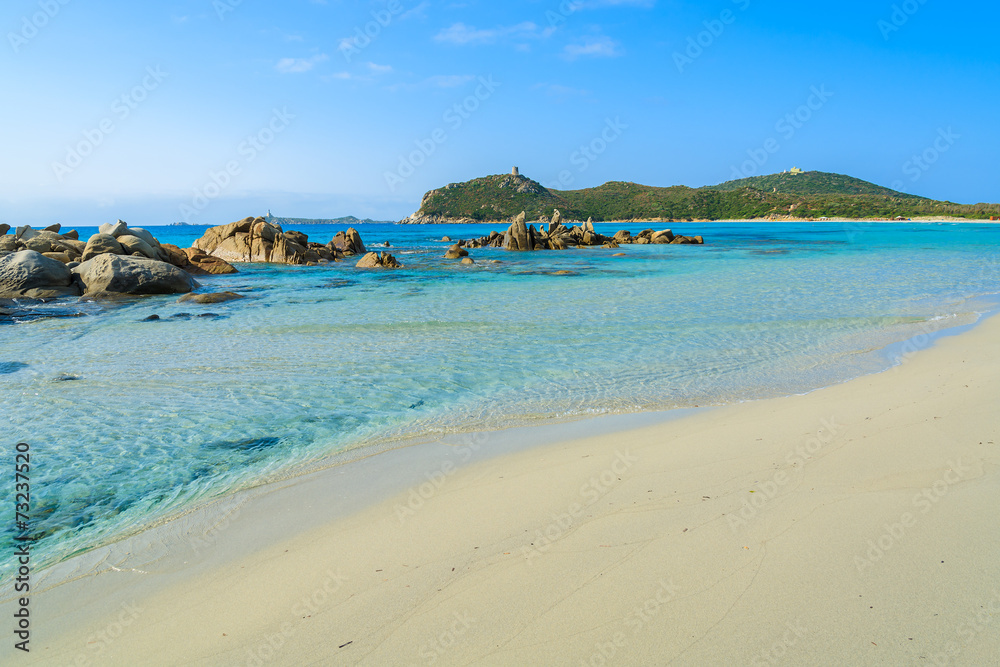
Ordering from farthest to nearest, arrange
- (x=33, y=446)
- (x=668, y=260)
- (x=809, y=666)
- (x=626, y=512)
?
(x=668, y=260), (x=33, y=446), (x=626, y=512), (x=809, y=666)

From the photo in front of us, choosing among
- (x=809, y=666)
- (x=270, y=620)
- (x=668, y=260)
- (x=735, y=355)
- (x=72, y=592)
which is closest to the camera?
(x=809, y=666)

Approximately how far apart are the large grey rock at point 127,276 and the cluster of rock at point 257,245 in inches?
561

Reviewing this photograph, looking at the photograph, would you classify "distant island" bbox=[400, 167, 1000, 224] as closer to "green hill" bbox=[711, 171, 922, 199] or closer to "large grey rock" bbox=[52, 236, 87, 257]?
"green hill" bbox=[711, 171, 922, 199]

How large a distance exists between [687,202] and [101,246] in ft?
519

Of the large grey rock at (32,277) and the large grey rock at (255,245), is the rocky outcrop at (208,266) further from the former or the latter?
the large grey rock at (32,277)

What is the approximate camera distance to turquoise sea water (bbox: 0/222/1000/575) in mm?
5094

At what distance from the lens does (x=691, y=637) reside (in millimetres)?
2658

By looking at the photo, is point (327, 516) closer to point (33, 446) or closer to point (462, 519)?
point (462, 519)

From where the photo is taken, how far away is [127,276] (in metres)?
18.8

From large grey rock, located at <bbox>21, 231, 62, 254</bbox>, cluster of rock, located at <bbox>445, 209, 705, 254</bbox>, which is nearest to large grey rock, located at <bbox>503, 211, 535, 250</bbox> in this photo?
cluster of rock, located at <bbox>445, 209, 705, 254</bbox>

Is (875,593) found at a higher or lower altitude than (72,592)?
higher

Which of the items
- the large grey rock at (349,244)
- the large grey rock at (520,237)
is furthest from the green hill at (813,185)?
the large grey rock at (349,244)

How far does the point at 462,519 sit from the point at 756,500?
224cm

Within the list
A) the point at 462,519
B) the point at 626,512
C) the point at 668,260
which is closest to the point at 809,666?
the point at 626,512
